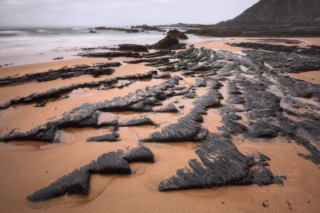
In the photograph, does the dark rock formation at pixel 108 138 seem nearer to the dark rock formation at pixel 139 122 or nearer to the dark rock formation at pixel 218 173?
the dark rock formation at pixel 139 122

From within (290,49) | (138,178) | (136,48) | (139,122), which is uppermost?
(136,48)

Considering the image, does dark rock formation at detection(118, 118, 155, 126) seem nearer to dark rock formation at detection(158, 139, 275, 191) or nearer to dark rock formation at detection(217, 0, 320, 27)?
dark rock formation at detection(158, 139, 275, 191)

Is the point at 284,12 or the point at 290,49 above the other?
the point at 284,12

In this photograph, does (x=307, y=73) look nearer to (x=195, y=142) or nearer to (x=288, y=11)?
(x=195, y=142)

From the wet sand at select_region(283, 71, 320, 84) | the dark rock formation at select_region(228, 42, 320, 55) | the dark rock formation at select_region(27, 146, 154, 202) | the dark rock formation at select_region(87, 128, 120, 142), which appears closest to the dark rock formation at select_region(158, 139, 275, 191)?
the dark rock formation at select_region(27, 146, 154, 202)

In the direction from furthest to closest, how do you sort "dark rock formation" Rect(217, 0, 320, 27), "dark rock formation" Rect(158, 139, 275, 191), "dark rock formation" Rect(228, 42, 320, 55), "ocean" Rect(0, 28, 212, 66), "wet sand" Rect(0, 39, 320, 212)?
"dark rock formation" Rect(217, 0, 320, 27) < "ocean" Rect(0, 28, 212, 66) < "dark rock formation" Rect(228, 42, 320, 55) < "dark rock formation" Rect(158, 139, 275, 191) < "wet sand" Rect(0, 39, 320, 212)

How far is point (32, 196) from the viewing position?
2.10m

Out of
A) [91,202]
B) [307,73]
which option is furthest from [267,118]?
[307,73]

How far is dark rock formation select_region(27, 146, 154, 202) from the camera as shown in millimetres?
2137

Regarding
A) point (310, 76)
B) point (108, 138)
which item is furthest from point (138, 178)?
point (310, 76)

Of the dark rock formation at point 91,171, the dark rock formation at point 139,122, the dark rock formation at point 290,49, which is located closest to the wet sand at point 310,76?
the dark rock formation at point 290,49

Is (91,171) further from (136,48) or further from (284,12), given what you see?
(284,12)

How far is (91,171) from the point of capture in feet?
8.29

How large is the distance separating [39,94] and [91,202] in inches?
222
